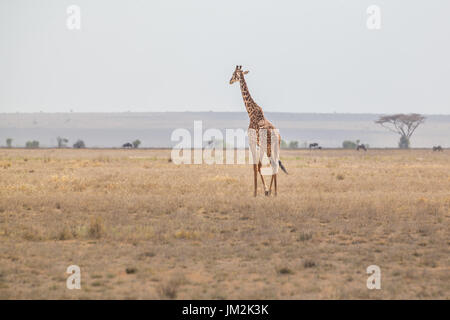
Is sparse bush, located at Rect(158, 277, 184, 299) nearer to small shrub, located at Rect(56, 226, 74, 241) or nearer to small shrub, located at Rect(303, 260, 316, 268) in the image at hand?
small shrub, located at Rect(303, 260, 316, 268)

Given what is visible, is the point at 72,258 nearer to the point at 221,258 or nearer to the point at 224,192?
the point at 221,258

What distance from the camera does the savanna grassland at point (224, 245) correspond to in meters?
9.09

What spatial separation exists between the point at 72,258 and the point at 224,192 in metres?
12.7

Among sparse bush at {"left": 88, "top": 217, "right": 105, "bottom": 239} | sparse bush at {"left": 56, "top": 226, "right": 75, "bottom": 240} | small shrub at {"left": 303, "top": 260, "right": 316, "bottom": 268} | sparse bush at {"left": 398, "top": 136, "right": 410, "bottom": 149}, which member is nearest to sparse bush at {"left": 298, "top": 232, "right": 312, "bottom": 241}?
small shrub at {"left": 303, "top": 260, "right": 316, "bottom": 268}

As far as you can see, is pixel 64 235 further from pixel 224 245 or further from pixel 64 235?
pixel 224 245

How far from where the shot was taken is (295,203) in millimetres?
18969

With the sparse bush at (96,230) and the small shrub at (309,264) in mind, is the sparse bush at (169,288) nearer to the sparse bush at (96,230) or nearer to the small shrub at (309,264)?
the small shrub at (309,264)

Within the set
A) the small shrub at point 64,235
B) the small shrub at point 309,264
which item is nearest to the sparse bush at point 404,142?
the small shrub at point 64,235
